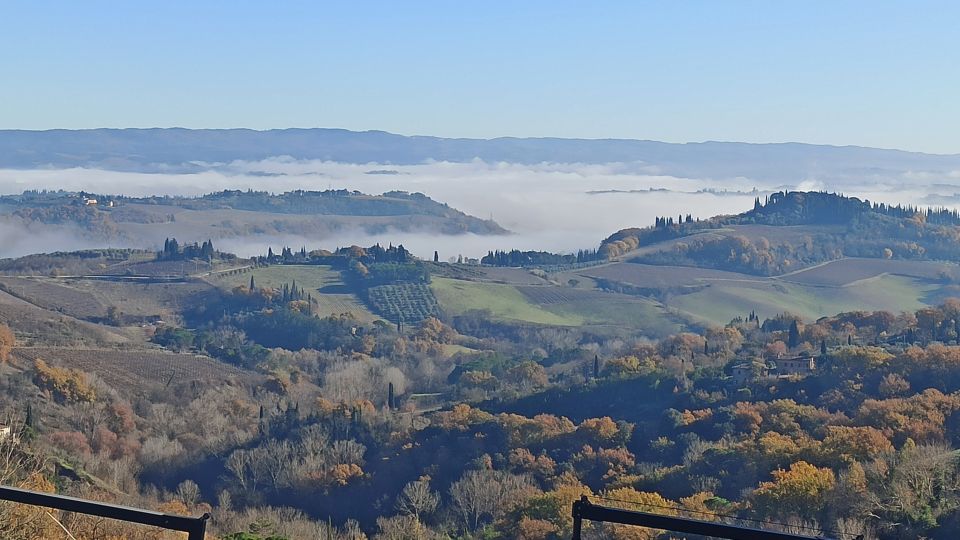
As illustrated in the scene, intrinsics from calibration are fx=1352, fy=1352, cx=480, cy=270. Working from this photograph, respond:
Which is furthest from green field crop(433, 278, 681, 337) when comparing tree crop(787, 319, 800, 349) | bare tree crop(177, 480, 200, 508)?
bare tree crop(177, 480, 200, 508)

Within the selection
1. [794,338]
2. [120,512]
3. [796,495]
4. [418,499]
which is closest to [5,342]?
[418,499]

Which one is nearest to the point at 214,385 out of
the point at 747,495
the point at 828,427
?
the point at 828,427

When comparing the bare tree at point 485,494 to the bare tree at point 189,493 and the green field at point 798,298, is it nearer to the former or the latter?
the bare tree at point 189,493

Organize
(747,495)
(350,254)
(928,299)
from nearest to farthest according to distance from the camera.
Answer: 1. (747,495)
2. (928,299)
3. (350,254)

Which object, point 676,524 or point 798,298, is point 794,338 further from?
point 676,524

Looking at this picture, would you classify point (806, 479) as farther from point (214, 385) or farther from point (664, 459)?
point (214, 385)

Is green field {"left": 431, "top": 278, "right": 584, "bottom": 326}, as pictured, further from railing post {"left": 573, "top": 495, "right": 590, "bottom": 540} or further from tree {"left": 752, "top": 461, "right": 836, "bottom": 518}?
railing post {"left": 573, "top": 495, "right": 590, "bottom": 540}
